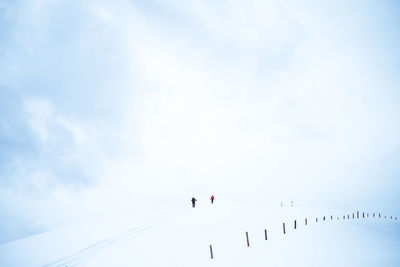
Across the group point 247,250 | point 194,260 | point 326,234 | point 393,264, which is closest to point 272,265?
point 247,250

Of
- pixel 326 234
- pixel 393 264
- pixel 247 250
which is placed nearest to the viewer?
pixel 393 264

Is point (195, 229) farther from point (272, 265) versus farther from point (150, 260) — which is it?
point (272, 265)

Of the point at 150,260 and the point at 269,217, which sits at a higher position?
the point at 150,260

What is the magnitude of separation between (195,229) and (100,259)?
10577 mm

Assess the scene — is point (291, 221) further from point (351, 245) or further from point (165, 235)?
point (165, 235)

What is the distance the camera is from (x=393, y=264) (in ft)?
46.1

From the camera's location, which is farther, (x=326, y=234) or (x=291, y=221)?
(x=291, y=221)

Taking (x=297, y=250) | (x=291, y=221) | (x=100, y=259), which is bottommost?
(x=291, y=221)

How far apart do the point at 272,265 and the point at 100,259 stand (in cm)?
1103

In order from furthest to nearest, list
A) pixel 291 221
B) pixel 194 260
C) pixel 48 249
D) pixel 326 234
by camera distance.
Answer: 1. pixel 291 221
2. pixel 326 234
3. pixel 48 249
4. pixel 194 260

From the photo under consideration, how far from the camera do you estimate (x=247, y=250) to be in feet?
56.3

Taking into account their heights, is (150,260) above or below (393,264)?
above

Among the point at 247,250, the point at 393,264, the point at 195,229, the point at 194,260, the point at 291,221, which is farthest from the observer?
the point at 291,221

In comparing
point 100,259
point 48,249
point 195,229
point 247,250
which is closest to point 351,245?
point 247,250
